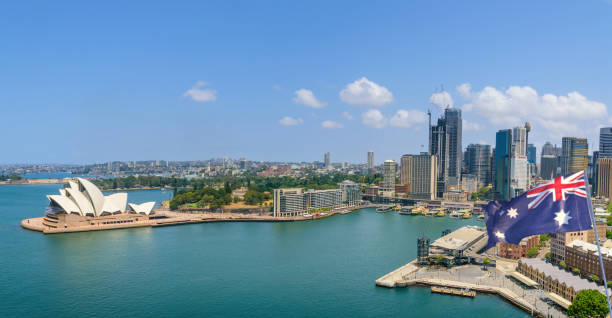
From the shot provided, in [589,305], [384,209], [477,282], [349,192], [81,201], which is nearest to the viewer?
[589,305]

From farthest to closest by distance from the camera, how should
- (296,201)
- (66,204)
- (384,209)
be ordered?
(384,209), (296,201), (66,204)

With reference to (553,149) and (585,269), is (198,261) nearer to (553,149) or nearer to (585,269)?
(585,269)

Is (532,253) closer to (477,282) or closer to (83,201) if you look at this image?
(477,282)

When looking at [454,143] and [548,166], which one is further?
[548,166]

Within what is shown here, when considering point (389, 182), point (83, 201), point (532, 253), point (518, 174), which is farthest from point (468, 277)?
point (518, 174)

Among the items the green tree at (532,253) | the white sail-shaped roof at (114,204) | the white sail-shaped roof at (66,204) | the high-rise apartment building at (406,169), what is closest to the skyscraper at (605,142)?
the high-rise apartment building at (406,169)

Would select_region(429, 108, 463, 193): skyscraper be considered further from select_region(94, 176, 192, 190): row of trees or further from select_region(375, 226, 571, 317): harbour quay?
select_region(375, 226, 571, 317): harbour quay

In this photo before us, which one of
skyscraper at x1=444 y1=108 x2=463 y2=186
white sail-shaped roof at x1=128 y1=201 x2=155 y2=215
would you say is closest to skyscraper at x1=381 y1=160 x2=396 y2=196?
skyscraper at x1=444 y1=108 x2=463 y2=186
